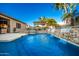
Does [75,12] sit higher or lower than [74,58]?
higher

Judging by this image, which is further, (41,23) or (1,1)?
(41,23)

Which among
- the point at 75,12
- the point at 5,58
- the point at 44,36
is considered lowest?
the point at 5,58

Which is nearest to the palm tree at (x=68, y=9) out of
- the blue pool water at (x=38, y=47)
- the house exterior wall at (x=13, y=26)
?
the blue pool water at (x=38, y=47)

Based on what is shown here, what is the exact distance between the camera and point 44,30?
3.16 metres

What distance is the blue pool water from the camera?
117 inches

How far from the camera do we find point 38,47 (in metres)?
3.03

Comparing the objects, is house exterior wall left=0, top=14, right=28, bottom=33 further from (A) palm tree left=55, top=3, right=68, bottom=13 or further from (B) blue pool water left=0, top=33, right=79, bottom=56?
(A) palm tree left=55, top=3, right=68, bottom=13

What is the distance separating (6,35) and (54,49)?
648mm

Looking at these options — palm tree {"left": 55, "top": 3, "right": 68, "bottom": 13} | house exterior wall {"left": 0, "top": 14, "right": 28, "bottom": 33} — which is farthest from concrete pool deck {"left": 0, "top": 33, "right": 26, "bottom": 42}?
palm tree {"left": 55, "top": 3, "right": 68, "bottom": 13}

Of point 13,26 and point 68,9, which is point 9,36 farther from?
point 68,9

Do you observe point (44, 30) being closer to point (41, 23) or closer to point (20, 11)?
point (41, 23)

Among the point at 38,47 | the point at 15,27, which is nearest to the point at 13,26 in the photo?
the point at 15,27

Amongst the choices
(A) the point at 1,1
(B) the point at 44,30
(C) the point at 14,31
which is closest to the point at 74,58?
(B) the point at 44,30

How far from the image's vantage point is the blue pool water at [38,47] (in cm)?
298
